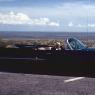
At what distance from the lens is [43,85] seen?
35.8 ft

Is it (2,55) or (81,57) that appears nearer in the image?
(81,57)

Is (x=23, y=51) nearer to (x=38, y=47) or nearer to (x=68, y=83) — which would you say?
(x=38, y=47)

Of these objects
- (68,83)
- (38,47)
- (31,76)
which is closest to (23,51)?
(38,47)

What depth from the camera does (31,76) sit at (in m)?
13.0

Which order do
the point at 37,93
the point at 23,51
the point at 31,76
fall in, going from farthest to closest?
the point at 23,51 < the point at 31,76 < the point at 37,93

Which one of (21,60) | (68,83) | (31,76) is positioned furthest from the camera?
(21,60)

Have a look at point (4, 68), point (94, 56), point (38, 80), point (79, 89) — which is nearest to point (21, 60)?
point (4, 68)

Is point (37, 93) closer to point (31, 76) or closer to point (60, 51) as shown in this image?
point (31, 76)

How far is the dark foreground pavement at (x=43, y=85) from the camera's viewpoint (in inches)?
384

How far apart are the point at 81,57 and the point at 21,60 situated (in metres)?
3.46

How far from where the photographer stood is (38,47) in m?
18.2

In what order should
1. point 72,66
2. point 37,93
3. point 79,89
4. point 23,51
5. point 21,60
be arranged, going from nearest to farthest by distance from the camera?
1. point 37,93
2. point 79,89
3. point 72,66
4. point 21,60
5. point 23,51

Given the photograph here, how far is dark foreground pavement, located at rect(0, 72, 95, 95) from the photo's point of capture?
977 centimetres

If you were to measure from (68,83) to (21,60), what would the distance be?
6.63 metres
